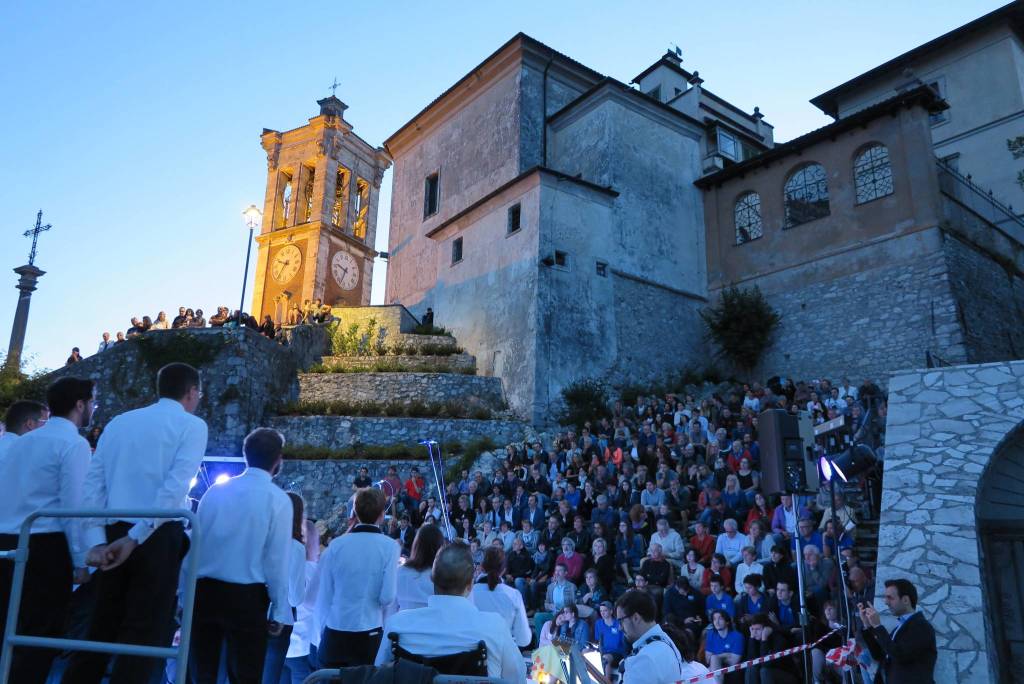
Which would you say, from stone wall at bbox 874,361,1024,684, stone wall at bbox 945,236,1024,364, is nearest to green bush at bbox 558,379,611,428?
stone wall at bbox 945,236,1024,364

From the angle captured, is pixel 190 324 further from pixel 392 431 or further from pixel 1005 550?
pixel 1005 550

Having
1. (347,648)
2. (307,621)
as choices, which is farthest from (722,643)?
(347,648)

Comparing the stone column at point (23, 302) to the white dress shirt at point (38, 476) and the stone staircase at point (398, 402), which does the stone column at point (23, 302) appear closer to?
the stone staircase at point (398, 402)

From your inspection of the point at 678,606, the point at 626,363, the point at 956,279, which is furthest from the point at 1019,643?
the point at 626,363

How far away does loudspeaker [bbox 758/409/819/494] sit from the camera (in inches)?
276

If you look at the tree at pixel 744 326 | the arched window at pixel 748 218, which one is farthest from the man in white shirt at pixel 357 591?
the arched window at pixel 748 218

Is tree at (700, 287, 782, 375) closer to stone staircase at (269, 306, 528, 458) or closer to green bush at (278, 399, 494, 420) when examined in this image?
stone staircase at (269, 306, 528, 458)

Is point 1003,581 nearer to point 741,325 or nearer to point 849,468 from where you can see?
point 849,468

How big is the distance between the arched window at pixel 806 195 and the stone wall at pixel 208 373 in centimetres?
1589

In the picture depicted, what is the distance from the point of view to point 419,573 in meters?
4.80

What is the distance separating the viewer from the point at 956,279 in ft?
60.0

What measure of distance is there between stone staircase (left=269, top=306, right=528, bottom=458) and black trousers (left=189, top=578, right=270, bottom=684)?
50.6 feet

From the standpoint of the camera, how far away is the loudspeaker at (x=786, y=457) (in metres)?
7.00

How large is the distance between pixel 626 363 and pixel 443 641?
19.1 m
